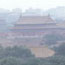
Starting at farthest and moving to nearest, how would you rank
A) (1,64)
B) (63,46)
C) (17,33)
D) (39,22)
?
(39,22) → (17,33) → (63,46) → (1,64)

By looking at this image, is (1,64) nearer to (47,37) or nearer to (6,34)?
(47,37)

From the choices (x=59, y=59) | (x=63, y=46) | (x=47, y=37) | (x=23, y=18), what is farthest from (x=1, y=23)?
(x=59, y=59)

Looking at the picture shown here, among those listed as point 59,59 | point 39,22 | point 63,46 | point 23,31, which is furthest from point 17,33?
point 59,59

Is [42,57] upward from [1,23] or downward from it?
upward

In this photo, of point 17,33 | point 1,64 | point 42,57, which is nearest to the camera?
point 1,64

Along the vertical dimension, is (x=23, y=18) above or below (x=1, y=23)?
above

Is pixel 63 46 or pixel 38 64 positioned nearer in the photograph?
pixel 38 64

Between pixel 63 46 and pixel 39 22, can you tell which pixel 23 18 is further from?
pixel 63 46

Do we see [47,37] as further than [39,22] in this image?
No

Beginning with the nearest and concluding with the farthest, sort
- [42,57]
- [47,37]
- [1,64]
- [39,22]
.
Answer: [1,64], [42,57], [47,37], [39,22]
